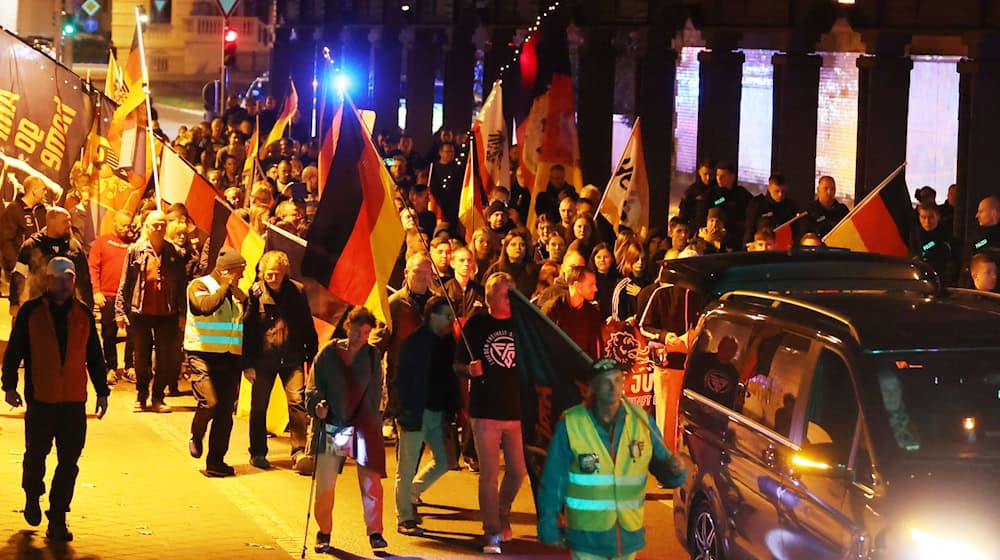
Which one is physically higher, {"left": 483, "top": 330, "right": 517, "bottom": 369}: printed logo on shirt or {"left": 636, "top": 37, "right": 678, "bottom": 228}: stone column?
{"left": 636, "top": 37, "right": 678, "bottom": 228}: stone column

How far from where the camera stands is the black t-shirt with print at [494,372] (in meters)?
11.5

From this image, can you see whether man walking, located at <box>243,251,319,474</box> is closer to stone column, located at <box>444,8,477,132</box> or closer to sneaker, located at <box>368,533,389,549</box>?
sneaker, located at <box>368,533,389,549</box>

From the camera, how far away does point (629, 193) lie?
63.1 ft

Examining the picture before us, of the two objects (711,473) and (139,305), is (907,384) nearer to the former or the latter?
(711,473)

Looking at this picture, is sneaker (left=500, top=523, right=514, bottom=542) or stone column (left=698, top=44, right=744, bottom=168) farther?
stone column (left=698, top=44, right=744, bottom=168)

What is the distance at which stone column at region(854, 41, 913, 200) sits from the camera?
2320 cm

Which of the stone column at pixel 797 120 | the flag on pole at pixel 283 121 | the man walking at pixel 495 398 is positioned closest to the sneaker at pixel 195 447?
the man walking at pixel 495 398

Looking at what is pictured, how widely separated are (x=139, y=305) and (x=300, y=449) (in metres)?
3.09

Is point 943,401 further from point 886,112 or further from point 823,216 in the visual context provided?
point 886,112

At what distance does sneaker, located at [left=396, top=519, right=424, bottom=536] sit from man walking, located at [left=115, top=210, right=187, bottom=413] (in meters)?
5.30

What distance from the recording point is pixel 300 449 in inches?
562

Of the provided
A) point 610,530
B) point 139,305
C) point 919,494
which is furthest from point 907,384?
point 139,305

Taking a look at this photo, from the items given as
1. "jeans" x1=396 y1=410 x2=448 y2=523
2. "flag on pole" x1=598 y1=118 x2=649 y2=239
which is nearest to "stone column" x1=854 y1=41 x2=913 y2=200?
"flag on pole" x1=598 y1=118 x2=649 y2=239

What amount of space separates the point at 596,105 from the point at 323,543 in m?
18.4
